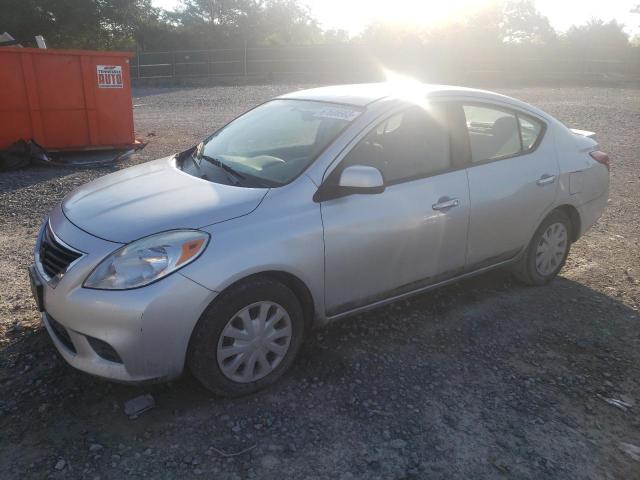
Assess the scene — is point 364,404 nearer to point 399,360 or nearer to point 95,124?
point 399,360

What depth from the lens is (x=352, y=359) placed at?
358 centimetres

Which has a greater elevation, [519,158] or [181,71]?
[519,158]

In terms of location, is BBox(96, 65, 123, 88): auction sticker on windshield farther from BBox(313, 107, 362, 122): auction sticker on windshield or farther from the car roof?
BBox(313, 107, 362, 122): auction sticker on windshield

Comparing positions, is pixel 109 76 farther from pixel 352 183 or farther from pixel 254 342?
pixel 254 342

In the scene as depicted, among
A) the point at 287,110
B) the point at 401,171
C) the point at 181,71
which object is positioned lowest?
→ the point at 181,71

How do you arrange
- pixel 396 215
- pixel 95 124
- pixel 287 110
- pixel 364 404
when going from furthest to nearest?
pixel 95 124 < pixel 287 110 < pixel 396 215 < pixel 364 404

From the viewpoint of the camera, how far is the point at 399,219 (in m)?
3.52

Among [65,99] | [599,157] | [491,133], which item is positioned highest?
[491,133]

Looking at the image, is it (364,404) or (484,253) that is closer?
(364,404)

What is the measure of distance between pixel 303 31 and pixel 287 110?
63.4 m

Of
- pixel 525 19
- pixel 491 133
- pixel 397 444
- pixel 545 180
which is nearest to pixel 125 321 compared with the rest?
pixel 397 444

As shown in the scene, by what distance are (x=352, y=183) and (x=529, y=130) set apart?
203 centimetres

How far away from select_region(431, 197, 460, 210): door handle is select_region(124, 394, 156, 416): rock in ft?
6.84

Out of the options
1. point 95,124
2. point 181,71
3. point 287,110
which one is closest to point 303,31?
point 181,71
